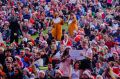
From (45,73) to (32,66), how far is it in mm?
1275

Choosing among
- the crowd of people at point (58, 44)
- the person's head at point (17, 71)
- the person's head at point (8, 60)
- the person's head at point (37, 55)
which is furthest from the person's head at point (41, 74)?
the person's head at point (37, 55)

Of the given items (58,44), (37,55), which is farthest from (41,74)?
(58,44)

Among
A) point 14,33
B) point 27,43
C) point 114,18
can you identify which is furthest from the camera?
point 114,18

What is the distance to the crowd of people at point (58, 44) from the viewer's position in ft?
48.2

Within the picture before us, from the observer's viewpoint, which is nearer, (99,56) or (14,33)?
(99,56)

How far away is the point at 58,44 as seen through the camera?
19578 millimetres

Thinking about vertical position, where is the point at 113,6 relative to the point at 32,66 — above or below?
below

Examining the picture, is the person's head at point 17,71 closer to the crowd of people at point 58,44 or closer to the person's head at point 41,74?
the crowd of people at point 58,44

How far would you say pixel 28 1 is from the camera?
113ft

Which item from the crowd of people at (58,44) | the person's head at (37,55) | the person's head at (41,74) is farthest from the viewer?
the person's head at (37,55)

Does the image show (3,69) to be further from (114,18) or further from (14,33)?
(114,18)

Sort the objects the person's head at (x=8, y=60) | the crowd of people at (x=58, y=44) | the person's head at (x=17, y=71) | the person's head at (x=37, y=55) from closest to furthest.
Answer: the person's head at (x=17, y=71) < the crowd of people at (x=58, y=44) < the person's head at (x=8, y=60) < the person's head at (x=37, y=55)

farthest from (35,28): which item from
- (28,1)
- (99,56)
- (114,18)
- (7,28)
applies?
(99,56)

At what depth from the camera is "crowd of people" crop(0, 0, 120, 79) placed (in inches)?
579
